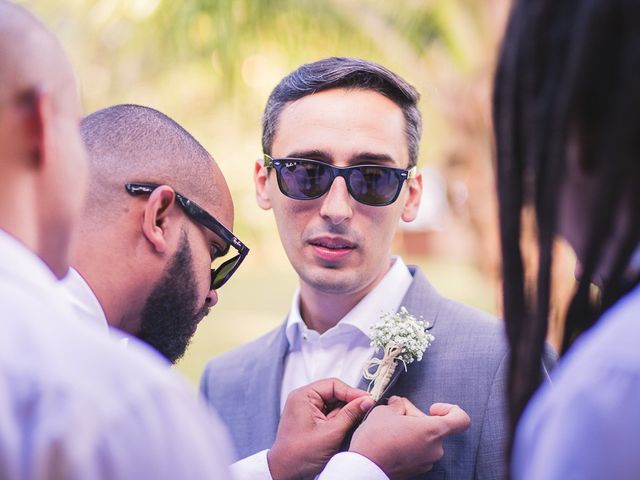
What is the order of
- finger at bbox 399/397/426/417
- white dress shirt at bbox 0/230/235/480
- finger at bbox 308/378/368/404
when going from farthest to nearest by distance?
finger at bbox 308/378/368/404
finger at bbox 399/397/426/417
white dress shirt at bbox 0/230/235/480

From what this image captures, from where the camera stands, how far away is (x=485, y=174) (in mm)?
8398

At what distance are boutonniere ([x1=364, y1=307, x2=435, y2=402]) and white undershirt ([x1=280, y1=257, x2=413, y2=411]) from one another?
0.95 ft

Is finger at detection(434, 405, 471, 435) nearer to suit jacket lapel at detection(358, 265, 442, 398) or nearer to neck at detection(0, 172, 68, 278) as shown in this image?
suit jacket lapel at detection(358, 265, 442, 398)

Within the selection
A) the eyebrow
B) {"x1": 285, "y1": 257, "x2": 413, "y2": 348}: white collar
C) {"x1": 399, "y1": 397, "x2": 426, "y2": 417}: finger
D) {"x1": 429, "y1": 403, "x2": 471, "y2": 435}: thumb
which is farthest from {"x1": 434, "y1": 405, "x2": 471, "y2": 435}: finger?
the eyebrow

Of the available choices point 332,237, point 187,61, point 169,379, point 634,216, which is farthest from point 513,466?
point 187,61

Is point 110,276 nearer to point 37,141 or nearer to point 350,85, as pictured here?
point 37,141

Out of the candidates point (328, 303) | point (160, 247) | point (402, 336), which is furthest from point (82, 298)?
point (328, 303)

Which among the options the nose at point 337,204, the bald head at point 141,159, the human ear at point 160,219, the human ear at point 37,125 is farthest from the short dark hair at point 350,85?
the human ear at point 37,125

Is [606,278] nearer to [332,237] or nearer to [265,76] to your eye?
[332,237]

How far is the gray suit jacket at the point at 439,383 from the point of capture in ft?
8.66

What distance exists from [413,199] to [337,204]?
491 millimetres

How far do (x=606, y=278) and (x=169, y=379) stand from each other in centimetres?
76

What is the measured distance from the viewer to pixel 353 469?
7.72ft

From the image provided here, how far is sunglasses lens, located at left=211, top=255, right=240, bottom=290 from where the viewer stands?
2795mm
